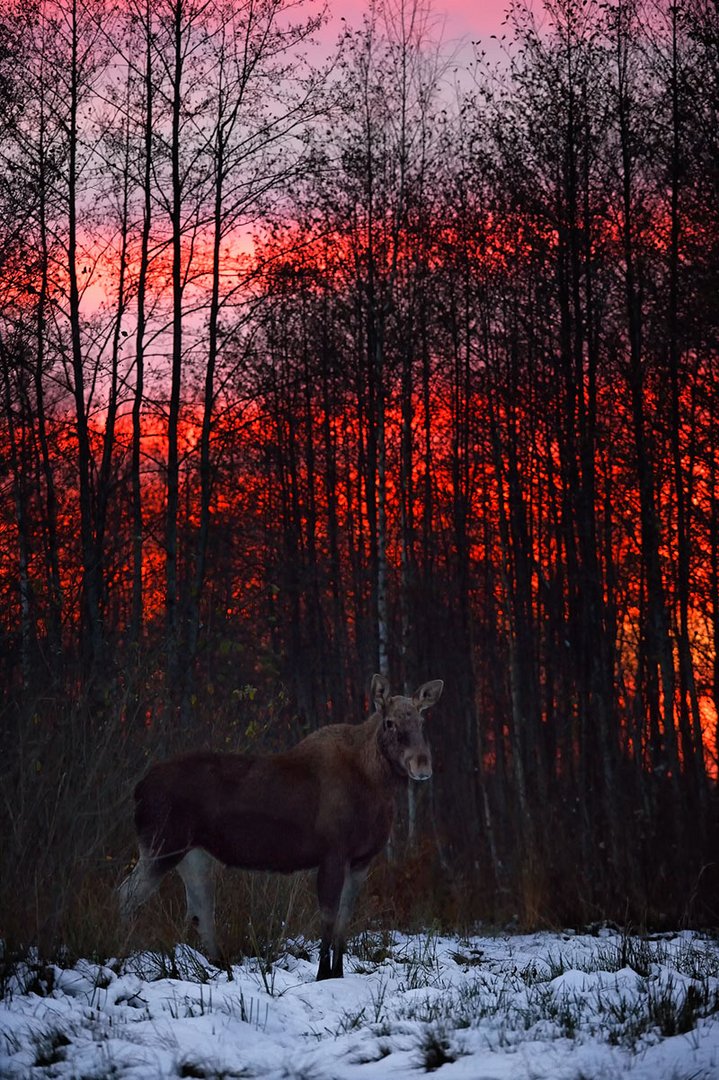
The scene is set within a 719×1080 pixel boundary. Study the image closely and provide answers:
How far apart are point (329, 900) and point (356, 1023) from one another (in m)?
2.09

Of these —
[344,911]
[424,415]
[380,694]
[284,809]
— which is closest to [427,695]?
[380,694]

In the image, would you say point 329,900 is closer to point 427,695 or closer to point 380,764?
point 380,764

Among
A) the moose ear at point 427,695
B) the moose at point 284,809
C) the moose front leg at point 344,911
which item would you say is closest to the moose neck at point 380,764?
the moose at point 284,809

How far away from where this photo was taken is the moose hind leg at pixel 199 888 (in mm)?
9156

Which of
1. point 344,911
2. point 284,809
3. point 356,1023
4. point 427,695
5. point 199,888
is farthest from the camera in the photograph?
point 427,695

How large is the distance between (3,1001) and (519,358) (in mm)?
20965

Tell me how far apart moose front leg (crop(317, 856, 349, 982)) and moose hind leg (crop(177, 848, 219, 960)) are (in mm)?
969

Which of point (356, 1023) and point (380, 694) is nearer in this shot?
point (356, 1023)

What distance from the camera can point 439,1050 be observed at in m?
5.71

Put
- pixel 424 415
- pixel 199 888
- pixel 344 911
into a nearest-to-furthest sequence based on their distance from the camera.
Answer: pixel 344 911
pixel 199 888
pixel 424 415

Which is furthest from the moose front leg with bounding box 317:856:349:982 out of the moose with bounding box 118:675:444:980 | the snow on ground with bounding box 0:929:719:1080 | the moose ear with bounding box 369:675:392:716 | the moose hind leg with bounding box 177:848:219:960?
the moose ear with bounding box 369:675:392:716

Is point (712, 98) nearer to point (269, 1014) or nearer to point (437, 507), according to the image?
point (269, 1014)

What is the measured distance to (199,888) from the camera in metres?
9.18

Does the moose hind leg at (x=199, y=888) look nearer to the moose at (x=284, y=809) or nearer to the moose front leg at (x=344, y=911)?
the moose at (x=284, y=809)
